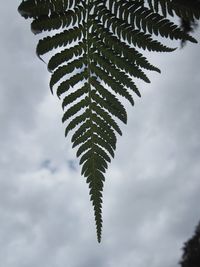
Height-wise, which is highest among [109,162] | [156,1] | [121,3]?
[121,3]

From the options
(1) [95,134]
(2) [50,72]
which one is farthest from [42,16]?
(1) [95,134]

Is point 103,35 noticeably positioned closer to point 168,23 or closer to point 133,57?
point 133,57

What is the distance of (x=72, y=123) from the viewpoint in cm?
138

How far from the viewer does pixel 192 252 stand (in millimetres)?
30719

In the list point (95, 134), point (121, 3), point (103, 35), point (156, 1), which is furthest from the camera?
point (95, 134)

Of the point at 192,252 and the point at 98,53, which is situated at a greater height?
A: the point at 192,252

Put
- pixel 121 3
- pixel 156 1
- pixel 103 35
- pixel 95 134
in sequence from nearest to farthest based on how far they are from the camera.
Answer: pixel 156 1 → pixel 121 3 → pixel 103 35 → pixel 95 134

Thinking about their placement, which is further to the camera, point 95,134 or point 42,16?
point 95,134

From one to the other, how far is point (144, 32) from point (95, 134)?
40 cm

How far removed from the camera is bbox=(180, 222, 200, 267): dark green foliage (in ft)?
97.7

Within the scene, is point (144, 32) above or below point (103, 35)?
below

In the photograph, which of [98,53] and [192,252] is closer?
[98,53]

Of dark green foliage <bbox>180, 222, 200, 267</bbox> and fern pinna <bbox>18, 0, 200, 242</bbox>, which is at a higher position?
dark green foliage <bbox>180, 222, 200, 267</bbox>

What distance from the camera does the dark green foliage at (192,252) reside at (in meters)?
29.8
